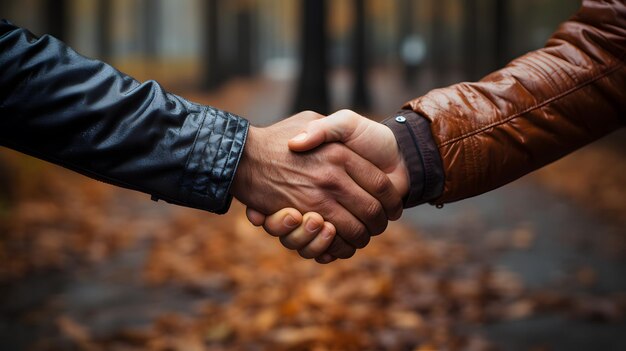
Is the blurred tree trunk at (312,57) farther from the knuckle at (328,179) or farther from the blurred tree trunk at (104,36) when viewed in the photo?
the knuckle at (328,179)

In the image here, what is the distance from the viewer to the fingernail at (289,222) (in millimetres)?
2570

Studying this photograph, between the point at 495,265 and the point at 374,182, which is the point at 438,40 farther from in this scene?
the point at 374,182

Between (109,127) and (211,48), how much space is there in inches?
351

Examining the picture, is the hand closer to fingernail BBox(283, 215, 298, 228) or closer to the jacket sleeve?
fingernail BBox(283, 215, 298, 228)

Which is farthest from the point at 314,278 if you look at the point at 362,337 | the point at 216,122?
the point at 216,122

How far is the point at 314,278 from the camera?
4582mm

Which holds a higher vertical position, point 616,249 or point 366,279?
point 366,279

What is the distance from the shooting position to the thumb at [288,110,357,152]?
2582 mm

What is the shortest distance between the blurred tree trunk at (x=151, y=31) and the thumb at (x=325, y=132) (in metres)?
7.67

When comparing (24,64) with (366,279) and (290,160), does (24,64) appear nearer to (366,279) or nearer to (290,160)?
(290,160)

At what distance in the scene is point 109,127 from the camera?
2242 mm

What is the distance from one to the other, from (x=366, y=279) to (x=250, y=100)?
15.0 ft

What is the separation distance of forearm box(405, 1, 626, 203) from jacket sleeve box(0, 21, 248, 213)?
873mm

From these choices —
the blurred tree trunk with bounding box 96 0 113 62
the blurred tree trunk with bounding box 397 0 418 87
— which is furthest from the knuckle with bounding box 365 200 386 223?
the blurred tree trunk with bounding box 397 0 418 87
